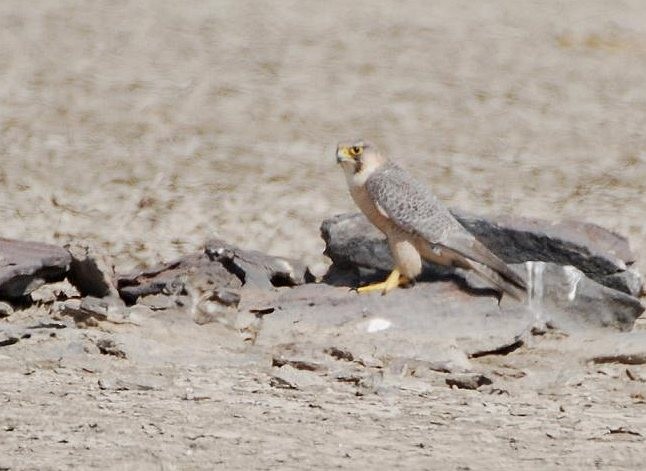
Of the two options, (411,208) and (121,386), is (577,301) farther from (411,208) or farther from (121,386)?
(121,386)

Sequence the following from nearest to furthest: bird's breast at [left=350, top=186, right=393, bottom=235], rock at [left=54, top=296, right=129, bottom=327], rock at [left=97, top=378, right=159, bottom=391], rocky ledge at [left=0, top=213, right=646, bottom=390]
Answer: rock at [left=97, top=378, right=159, bottom=391] < rocky ledge at [left=0, top=213, right=646, bottom=390] < rock at [left=54, top=296, right=129, bottom=327] < bird's breast at [left=350, top=186, right=393, bottom=235]

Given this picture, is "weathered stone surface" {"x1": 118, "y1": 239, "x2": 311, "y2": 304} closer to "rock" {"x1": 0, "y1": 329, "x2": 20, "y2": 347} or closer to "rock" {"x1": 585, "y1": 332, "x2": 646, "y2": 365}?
"rock" {"x1": 0, "y1": 329, "x2": 20, "y2": 347}

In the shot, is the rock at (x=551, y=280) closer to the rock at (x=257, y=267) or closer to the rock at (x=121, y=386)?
the rock at (x=257, y=267)

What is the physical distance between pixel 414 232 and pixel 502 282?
549 millimetres

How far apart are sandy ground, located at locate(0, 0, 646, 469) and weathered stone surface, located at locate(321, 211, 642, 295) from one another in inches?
53.9

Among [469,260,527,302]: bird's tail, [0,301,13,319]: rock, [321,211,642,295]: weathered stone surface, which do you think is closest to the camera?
[0,301,13,319]: rock

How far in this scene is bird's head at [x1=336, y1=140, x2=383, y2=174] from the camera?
9.01 m

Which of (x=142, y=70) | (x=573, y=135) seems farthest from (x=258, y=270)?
(x=142, y=70)

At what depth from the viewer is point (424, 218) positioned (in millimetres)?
8719

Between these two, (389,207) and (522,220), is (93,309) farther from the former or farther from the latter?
(522,220)

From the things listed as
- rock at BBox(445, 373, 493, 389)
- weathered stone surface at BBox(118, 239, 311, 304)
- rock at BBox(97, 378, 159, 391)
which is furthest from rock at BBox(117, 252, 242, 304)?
rock at BBox(445, 373, 493, 389)

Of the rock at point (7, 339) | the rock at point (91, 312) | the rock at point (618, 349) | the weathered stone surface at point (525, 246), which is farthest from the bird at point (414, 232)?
the rock at point (7, 339)

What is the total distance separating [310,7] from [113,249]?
265 inches

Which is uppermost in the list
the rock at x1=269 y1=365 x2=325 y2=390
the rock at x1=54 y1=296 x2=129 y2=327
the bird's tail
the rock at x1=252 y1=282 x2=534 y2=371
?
the bird's tail
